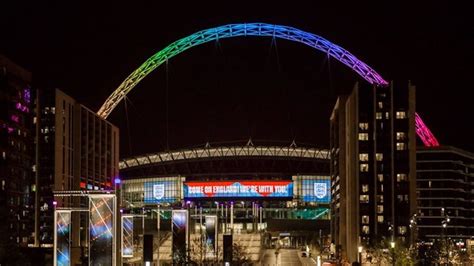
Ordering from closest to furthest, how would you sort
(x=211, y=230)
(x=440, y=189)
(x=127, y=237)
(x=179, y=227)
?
(x=179, y=227), (x=211, y=230), (x=127, y=237), (x=440, y=189)

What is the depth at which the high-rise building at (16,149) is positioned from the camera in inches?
4921

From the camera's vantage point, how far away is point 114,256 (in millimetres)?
53969

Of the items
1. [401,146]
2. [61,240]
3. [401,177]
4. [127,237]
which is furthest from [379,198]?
[61,240]

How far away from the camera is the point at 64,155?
153 m

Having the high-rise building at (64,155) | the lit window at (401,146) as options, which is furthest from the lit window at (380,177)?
the high-rise building at (64,155)

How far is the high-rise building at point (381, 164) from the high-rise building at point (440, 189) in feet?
117

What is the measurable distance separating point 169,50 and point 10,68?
24.5m

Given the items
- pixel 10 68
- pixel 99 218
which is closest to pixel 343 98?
pixel 10 68

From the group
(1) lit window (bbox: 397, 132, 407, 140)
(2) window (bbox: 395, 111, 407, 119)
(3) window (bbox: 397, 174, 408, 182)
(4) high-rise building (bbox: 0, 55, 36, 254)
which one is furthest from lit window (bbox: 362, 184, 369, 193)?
(4) high-rise building (bbox: 0, 55, 36, 254)

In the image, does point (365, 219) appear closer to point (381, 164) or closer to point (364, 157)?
point (381, 164)

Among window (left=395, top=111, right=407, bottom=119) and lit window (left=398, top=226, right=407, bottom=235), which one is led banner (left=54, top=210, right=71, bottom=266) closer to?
lit window (left=398, top=226, right=407, bottom=235)

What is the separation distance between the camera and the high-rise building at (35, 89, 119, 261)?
145 meters

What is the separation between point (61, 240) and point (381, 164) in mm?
86457

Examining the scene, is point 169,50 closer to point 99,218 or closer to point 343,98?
point 343,98
